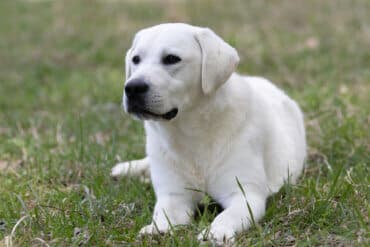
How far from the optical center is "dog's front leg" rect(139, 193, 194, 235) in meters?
3.79

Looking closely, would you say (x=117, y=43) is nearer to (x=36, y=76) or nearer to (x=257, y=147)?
(x=36, y=76)

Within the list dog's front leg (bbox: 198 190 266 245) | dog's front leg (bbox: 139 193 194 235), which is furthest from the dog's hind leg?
dog's front leg (bbox: 198 190 266 245)

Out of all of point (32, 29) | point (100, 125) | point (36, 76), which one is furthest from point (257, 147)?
point (32, 29)

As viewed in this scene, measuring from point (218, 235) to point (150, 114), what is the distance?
81 cm

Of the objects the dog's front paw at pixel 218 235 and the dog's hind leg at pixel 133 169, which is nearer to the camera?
the dog's front paw at pixel 218 235

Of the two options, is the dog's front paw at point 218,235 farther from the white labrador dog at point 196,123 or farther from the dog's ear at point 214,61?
the dog's ear at point 214,61

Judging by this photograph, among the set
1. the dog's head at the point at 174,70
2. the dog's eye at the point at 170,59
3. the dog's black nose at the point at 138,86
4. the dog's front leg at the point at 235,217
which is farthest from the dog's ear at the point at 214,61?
the dog's front leg at the point at 235,217

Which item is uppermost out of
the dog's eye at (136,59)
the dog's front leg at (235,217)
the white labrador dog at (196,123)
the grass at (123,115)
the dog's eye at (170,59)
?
the dog's eye at (170,59)

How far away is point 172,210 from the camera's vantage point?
398 cm

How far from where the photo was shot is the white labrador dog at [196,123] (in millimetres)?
3836

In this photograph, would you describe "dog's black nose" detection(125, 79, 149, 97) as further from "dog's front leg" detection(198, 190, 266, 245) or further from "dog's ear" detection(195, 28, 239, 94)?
"dog's front leg" detection(198, 190, 266, 245)

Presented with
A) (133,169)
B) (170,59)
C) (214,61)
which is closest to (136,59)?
(170,59)

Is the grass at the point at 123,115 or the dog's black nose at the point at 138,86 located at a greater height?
the dog's black nose at the point at 138,86

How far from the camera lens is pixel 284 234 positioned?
3.54 metres
